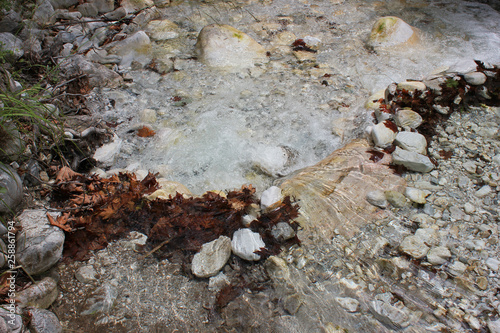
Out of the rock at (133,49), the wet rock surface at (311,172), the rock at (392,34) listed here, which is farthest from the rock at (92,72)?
the rock at (392,34)

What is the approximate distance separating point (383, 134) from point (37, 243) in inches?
124

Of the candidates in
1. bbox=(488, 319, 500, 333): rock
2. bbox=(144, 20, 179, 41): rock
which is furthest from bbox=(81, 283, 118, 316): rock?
bbox=(144, 20, 179, 41): rock

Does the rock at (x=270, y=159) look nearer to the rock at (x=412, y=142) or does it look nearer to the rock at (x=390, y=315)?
the rock at (x=412, y=142)

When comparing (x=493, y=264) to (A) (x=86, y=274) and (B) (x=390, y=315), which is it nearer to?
(B) (x=390, y=315)

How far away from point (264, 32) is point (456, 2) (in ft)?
12.1

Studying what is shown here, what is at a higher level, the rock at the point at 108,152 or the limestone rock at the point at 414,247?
the limestone rock at the point at 414,247

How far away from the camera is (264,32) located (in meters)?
5.47

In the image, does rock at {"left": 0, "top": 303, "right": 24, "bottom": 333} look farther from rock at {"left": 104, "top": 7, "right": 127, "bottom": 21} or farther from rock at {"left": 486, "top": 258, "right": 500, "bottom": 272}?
rock at {"left": 104, "top": 7, "right": 127, "bottom": 21}

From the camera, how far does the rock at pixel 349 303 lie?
2111 mm

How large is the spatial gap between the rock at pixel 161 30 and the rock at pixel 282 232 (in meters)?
4.04

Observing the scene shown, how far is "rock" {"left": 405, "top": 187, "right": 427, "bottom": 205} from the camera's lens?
8.97 feet

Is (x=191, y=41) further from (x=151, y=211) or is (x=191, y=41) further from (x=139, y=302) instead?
(x=139, y=302)

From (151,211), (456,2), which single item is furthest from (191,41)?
(456,2)

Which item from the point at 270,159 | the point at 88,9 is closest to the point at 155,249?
the point at 270,159
